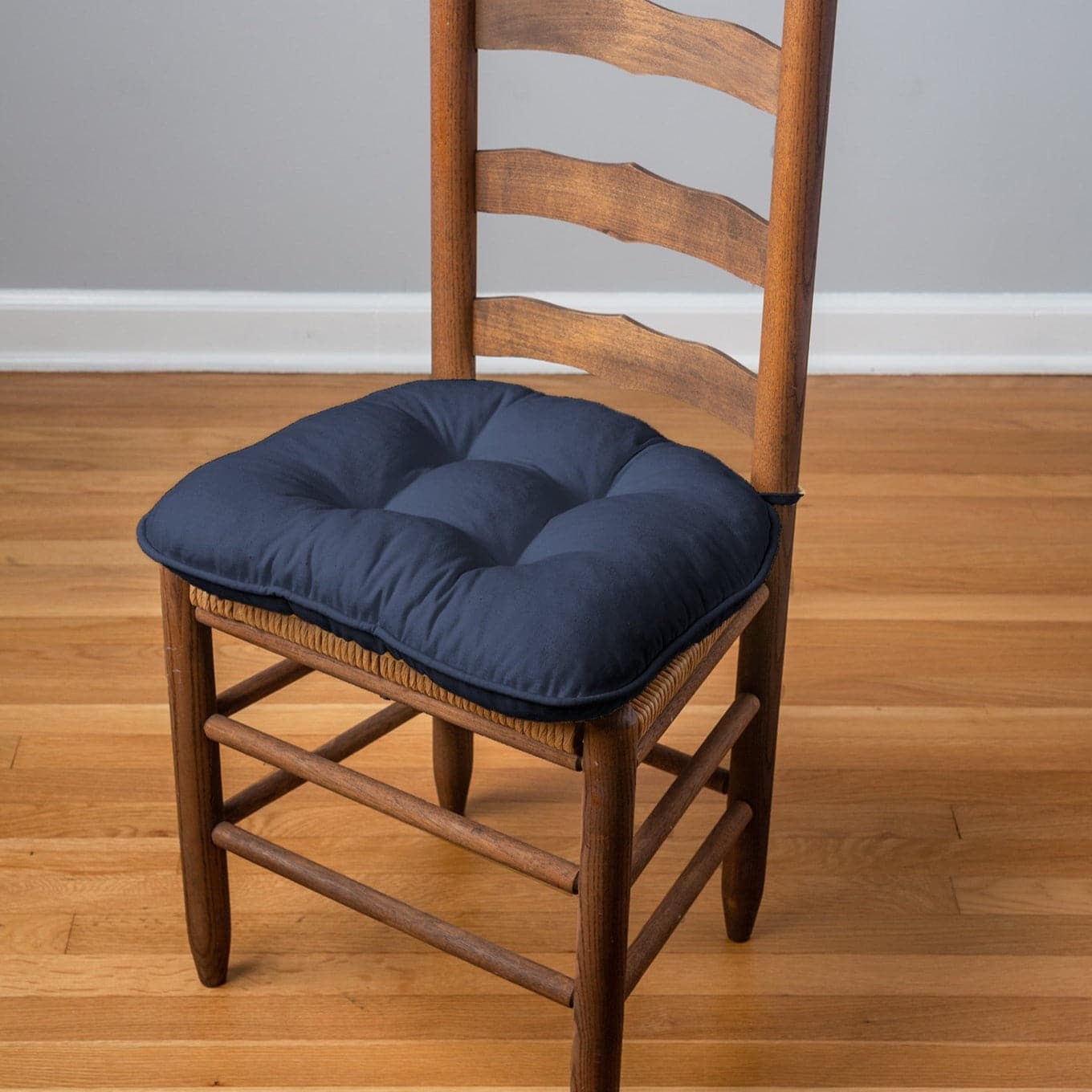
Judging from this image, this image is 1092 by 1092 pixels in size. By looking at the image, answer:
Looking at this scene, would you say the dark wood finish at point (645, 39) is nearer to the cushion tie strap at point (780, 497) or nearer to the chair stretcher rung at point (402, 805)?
the cushion tie strap at point (780, 497)

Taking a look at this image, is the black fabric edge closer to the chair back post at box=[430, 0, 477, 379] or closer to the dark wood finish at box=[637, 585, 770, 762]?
the dark wood finish at box=[637, 585, 770, 762]

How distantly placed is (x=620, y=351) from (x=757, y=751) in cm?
36

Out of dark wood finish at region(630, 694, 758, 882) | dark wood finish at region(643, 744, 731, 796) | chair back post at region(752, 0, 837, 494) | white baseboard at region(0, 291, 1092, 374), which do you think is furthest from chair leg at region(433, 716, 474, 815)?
white baseboard at region(0, 291, 1092, 374)

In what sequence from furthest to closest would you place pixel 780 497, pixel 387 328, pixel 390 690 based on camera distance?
1. pixel 387 328
2. pixel 780 497
3. pixel 390 690

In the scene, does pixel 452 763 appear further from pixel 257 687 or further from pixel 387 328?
pixel 387 328

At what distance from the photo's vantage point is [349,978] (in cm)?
126

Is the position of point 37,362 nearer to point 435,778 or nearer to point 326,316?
point 326,316

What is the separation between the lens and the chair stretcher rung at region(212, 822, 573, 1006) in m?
1.02

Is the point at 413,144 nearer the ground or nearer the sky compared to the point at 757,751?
nearer the sky

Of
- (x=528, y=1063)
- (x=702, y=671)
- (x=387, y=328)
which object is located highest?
(x=702, y=671)

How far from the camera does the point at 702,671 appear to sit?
3.43ft

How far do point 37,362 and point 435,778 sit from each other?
1.40 metres

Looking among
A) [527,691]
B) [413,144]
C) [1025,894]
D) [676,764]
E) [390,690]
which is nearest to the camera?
[527,691]

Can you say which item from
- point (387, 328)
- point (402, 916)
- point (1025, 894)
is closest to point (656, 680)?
point (402, 916)
